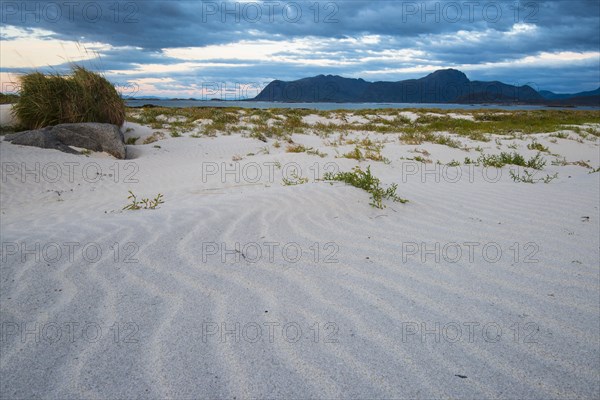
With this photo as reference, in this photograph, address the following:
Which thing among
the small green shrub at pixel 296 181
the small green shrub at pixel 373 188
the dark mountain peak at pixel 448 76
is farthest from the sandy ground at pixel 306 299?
the dark mountain peak at pixel 448 76

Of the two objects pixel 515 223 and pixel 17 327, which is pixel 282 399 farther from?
pixel 515 223

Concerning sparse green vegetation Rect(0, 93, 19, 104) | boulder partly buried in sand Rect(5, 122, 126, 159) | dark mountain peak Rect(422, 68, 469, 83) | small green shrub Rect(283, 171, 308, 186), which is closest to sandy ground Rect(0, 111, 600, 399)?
small green shrub Rect(283, 171, 308, 186)

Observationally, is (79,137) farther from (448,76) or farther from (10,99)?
(448,76)

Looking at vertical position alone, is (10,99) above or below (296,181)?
above

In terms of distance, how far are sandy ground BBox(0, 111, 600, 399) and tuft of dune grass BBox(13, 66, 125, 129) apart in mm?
5337

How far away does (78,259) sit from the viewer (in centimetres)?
262

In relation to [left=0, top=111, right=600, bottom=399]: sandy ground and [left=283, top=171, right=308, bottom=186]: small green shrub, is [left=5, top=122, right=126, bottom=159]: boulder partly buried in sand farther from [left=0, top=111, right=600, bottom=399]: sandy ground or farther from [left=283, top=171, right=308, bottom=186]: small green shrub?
[left=283, top=171, right=308, bottom=186]: small green shrub

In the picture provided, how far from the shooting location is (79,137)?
8.09m

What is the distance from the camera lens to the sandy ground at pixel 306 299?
1595 millimetres

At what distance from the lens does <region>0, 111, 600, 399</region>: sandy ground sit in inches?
62.8

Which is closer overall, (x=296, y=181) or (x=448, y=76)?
(x=296, y=181)

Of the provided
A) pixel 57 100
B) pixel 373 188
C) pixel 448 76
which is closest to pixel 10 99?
pixel 57 100

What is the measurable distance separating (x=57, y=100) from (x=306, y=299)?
9319 millimetres

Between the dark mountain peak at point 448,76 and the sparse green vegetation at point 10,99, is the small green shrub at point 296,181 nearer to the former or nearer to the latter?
the sparse green vegetation at point 10,99
